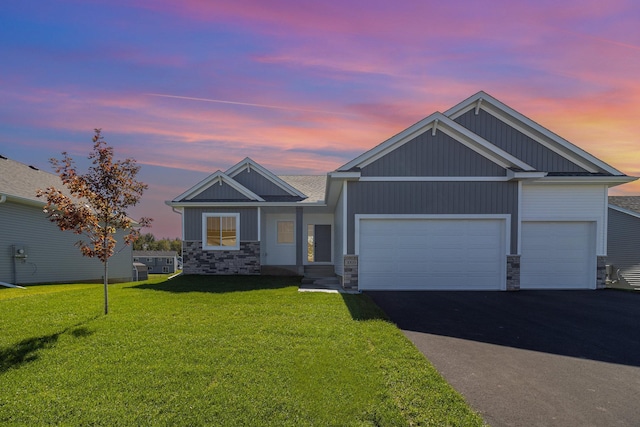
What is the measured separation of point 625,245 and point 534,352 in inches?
734

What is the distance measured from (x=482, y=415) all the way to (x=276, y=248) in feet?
51.6

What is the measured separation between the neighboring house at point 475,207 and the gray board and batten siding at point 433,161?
33 mm

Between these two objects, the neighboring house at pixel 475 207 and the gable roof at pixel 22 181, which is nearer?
the neighboring house at pixel 475 207

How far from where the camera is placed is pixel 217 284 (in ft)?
45.4

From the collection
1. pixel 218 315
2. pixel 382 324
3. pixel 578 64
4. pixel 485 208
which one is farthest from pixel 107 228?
pixel 578 64

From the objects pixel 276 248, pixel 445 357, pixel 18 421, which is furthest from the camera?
pixel 276 248

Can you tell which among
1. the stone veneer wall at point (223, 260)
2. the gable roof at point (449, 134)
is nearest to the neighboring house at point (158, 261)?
the stone veneer wall at point (223, 260)

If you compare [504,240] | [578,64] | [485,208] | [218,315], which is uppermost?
[578,64]

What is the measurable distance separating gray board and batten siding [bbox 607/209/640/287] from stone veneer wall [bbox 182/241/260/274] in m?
18.5

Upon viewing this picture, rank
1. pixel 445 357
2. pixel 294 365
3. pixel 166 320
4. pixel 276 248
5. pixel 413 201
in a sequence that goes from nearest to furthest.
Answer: pixel 294 365 → pixel 445 357 → pixel 166 320 → pixel 413 201 → pixel 276 248

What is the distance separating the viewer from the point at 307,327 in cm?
730

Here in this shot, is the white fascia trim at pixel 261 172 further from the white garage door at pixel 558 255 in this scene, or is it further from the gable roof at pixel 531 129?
the white garage door at pixel 558 255

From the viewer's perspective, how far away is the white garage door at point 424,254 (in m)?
12.7

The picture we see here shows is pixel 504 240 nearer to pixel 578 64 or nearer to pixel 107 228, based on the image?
pixel 578 64
